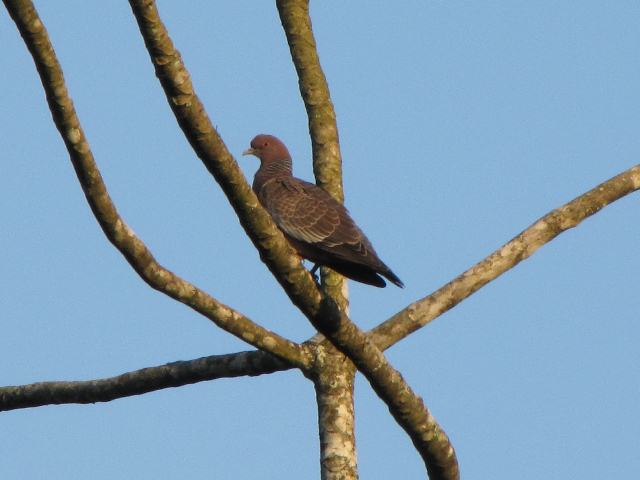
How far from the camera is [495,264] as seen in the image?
5.64m

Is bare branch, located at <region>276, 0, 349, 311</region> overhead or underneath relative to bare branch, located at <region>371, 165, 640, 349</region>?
overhead

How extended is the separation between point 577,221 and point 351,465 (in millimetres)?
1573

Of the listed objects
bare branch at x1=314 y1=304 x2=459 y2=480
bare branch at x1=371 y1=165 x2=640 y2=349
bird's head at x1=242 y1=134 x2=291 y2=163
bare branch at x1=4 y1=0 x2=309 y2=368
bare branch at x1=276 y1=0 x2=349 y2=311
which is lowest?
bare branch at x1=314 y1=304 x2=459 y2=480

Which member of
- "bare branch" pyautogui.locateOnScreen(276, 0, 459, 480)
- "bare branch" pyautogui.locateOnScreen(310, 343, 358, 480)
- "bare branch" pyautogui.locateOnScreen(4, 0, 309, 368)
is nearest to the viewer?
"bare branch" pyautogui.locateOnScreen(4, 0, 309, 368)

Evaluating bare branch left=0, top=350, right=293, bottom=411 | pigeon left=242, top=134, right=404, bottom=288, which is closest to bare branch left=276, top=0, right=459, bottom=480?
pigeon left=242, top=134, right=404, bottom=288

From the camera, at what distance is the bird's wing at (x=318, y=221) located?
655 centimetres

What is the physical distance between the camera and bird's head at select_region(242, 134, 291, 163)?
27.8 feet

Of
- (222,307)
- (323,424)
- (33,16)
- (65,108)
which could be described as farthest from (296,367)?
(33,16)

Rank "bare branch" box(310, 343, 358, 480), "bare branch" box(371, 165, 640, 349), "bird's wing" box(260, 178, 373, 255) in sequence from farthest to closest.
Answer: "bird's wing" box(260, 178, 373, 255) → "bare branch" box(371, 165, 640, 349) → "bare branch" box(310, 343, 358, 480)

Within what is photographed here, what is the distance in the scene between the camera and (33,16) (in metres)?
3.81

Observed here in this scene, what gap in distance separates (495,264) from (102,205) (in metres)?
2.10

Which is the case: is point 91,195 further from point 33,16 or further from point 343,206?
point 343,206

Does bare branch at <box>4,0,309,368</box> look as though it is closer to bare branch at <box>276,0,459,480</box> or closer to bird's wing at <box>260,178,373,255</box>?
bare branch at <box>276,0,459,480</box>

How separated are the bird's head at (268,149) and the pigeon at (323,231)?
33.6 inches
